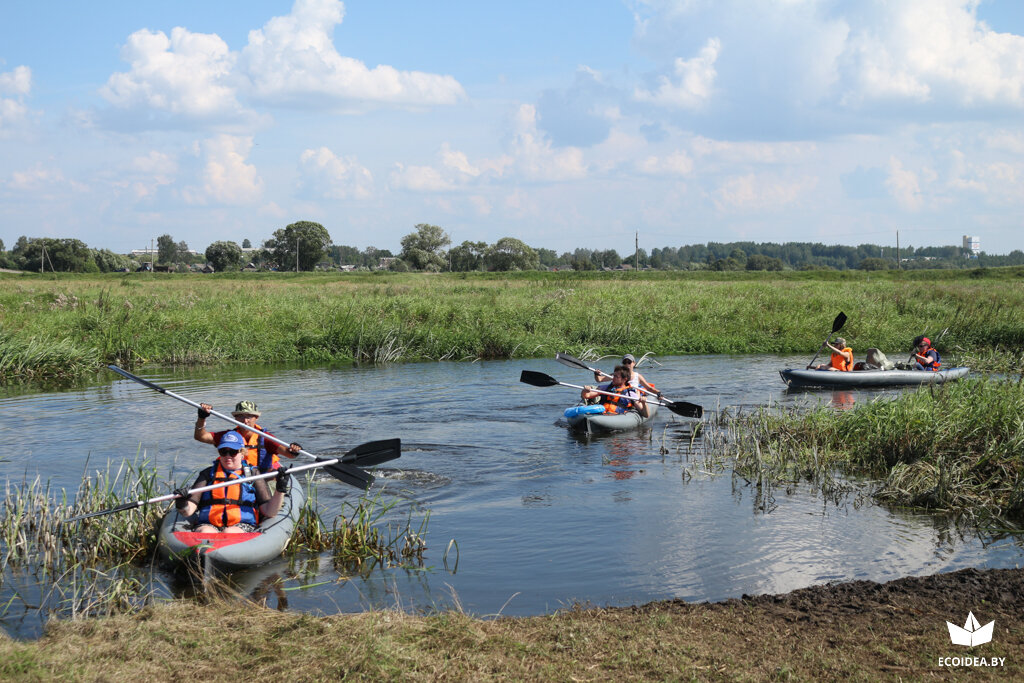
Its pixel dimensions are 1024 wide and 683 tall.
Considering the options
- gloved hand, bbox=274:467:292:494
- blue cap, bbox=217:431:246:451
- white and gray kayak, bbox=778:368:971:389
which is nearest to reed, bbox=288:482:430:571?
gloved hand, bbox=274:467:292:494

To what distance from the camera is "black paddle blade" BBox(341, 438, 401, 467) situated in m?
9.42

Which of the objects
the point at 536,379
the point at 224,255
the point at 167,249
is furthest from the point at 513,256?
the point at 536,379

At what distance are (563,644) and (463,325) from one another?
19965 mm

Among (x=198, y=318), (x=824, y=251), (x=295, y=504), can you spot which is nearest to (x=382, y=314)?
(x=198, y=318)

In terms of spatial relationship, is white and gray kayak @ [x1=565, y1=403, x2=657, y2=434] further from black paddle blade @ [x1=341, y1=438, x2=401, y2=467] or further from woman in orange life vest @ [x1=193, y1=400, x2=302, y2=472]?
woman in orange life vest @ [x1=193, y1=400, x2=302, y2=472]

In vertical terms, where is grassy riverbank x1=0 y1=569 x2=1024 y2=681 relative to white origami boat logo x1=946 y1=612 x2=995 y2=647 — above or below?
below

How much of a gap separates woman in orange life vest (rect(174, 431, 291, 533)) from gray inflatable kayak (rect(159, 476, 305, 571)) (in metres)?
0.18

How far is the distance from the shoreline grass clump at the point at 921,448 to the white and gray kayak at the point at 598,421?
1992mm

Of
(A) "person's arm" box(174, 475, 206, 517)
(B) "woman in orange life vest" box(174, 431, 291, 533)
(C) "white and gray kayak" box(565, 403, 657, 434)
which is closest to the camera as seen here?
(A) "person's arm" box(174, 475, 206, 517)

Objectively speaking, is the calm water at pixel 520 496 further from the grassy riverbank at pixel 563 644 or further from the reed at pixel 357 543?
the grassy riverbank at pixel 563 644

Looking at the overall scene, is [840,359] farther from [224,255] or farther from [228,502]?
[224,255]

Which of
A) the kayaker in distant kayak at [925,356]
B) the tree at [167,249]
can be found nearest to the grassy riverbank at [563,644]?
the kayaker in distant kayak at [925,356]

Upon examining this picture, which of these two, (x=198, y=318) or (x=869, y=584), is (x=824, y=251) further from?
(x=869, y=584)

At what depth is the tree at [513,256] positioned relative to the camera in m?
94.2
